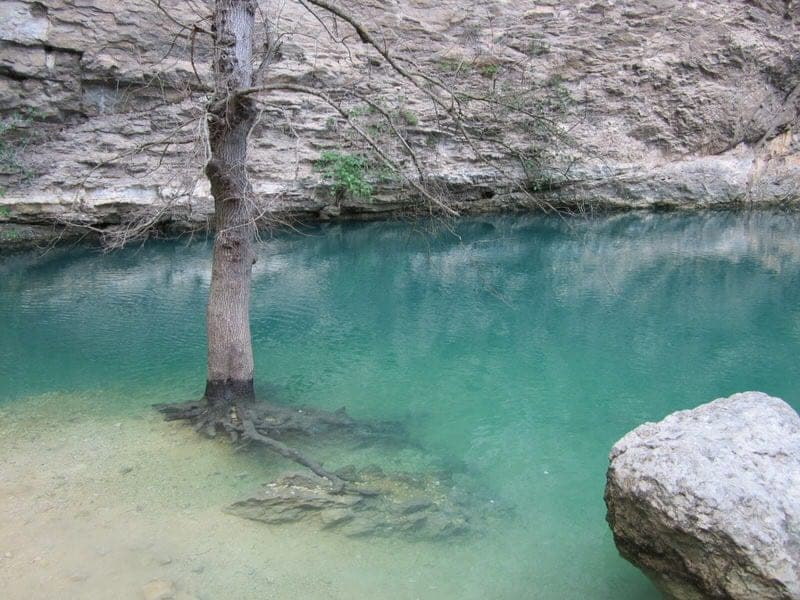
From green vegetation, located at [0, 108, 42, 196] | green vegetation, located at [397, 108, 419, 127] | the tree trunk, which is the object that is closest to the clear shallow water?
the tree trunk

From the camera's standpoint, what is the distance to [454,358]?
8.60 meters

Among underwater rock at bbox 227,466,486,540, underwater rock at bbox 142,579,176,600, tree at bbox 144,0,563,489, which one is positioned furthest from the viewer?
tree at bbox 144,0,563,489

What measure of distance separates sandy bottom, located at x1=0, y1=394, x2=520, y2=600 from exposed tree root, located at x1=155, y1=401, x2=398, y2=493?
0.20 metres

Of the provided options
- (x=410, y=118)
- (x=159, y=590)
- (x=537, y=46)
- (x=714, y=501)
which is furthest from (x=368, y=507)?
(x=537, y=46)

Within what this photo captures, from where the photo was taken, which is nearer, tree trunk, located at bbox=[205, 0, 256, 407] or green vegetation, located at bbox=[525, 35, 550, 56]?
tree trunk, located at bbox=[205, 0, 256, 407]

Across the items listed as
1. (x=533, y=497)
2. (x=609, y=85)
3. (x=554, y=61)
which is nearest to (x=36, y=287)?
(x=533, y=497)

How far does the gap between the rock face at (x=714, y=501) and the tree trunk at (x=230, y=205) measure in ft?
12.0

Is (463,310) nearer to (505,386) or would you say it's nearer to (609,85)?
(505,386)

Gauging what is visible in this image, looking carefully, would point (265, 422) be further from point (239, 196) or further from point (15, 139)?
point (15, 139)

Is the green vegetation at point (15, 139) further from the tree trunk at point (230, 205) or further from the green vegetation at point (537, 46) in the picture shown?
the green vegetation at point (537, 46)

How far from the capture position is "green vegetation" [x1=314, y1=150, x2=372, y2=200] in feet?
59.7

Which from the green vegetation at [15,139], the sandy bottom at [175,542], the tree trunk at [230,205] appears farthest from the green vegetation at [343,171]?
the sandy bottom at [175,542]

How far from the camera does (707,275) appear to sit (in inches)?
541

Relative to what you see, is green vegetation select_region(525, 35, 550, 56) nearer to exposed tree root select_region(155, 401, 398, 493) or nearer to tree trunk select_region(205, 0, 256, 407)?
tree trunk select_region(205, 0, 256, 407)
